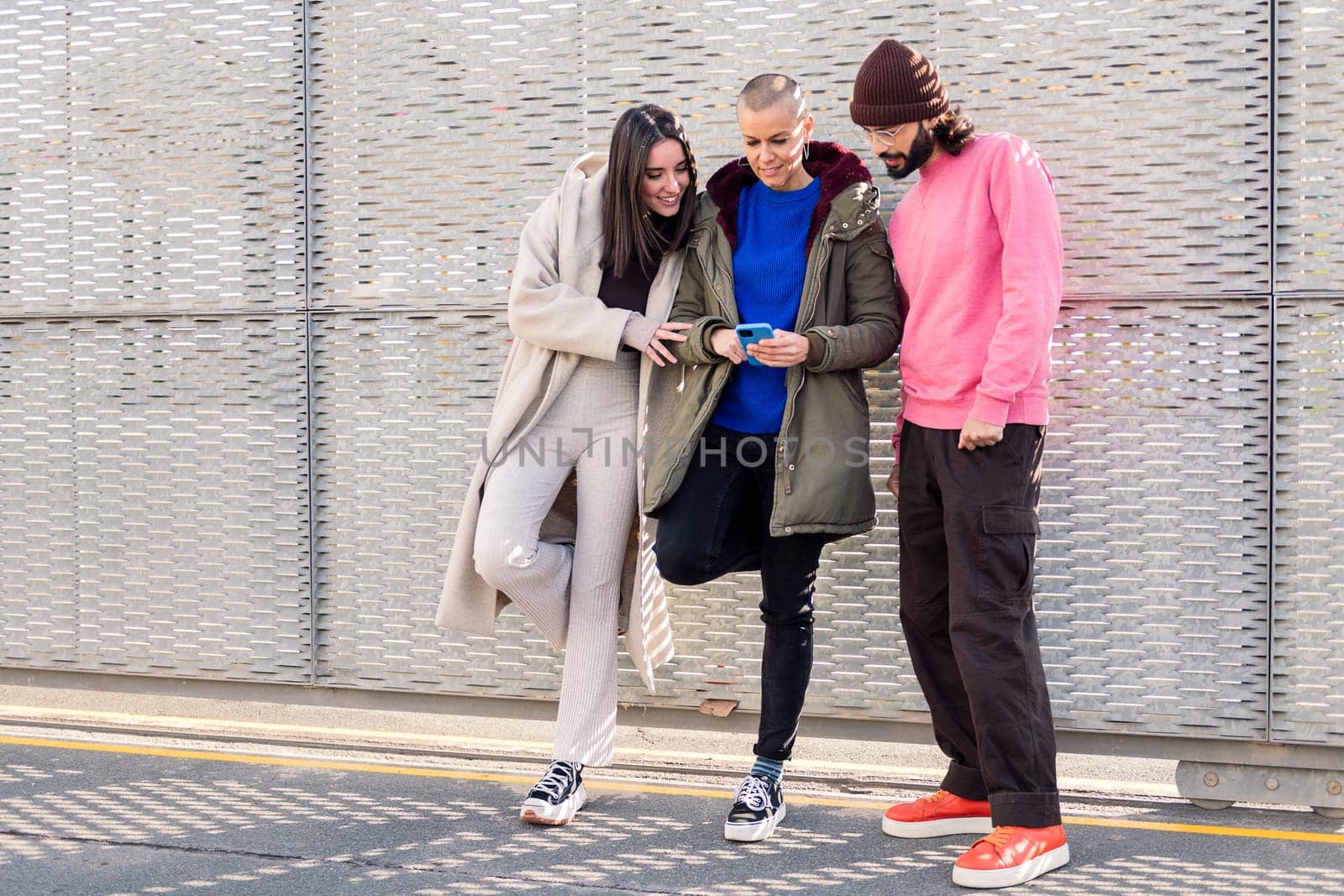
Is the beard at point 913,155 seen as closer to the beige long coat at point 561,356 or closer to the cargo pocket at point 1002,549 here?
the beige long coat at point 561,356

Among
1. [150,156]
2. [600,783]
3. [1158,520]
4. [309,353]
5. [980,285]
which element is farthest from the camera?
[150,156]

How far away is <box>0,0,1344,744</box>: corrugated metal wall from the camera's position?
147 inches

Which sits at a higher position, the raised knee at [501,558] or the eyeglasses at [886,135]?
the eyeglasses at [886,135]

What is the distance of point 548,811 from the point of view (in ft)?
12.0

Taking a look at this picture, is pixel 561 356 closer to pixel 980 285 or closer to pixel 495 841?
pixel 980 285

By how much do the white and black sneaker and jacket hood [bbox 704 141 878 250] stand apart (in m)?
1.61

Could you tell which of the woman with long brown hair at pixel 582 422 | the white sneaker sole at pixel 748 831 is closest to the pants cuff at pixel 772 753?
the white sneaker sole at pixel 748 831

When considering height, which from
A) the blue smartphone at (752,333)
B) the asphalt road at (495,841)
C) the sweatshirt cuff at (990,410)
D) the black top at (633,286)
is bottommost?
the asphalt road at (495,841)

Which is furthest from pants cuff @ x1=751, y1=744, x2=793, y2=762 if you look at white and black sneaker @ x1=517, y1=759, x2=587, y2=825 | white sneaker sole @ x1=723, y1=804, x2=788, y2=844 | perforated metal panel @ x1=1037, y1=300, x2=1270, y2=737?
perforated metal panel @ x1=1037, y1=300, x2=1270, y2=737

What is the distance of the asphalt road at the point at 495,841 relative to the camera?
3246mm

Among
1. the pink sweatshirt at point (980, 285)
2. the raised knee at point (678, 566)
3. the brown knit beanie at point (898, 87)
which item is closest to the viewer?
the pink sweatshirt at point (980, 285)

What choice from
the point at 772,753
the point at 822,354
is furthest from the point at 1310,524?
the point at 772,753

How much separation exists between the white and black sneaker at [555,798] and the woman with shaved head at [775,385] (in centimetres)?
47

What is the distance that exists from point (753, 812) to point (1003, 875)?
720mm
